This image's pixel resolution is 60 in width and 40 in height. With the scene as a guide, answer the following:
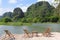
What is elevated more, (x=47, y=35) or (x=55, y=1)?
(x=55, y=1)

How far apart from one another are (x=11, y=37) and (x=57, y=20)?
69.2 meters

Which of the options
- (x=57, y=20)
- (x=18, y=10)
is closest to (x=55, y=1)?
(x=57, y=20)

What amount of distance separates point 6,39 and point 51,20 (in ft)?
252

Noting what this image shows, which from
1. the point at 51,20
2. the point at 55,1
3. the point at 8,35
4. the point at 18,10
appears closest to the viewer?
the point at 8,35

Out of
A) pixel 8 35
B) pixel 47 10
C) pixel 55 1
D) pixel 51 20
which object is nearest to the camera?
pixel 8 35

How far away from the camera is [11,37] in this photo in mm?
17859

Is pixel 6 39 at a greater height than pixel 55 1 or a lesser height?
lesser

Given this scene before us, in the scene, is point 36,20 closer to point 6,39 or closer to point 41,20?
point 41,20

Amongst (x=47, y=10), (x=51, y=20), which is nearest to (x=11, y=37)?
(x=51, y=20)

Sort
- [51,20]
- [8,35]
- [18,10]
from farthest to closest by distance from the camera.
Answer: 1. [18,10]
2. [51,20]
3. [8,35]

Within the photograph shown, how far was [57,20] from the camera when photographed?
8594 cm

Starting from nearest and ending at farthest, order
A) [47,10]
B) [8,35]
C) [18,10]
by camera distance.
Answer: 1. [8,35]
2. [47,10]
3. [18,10]

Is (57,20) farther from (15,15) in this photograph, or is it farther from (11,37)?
(11,37)

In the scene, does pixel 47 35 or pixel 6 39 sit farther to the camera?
pixel 47 35
